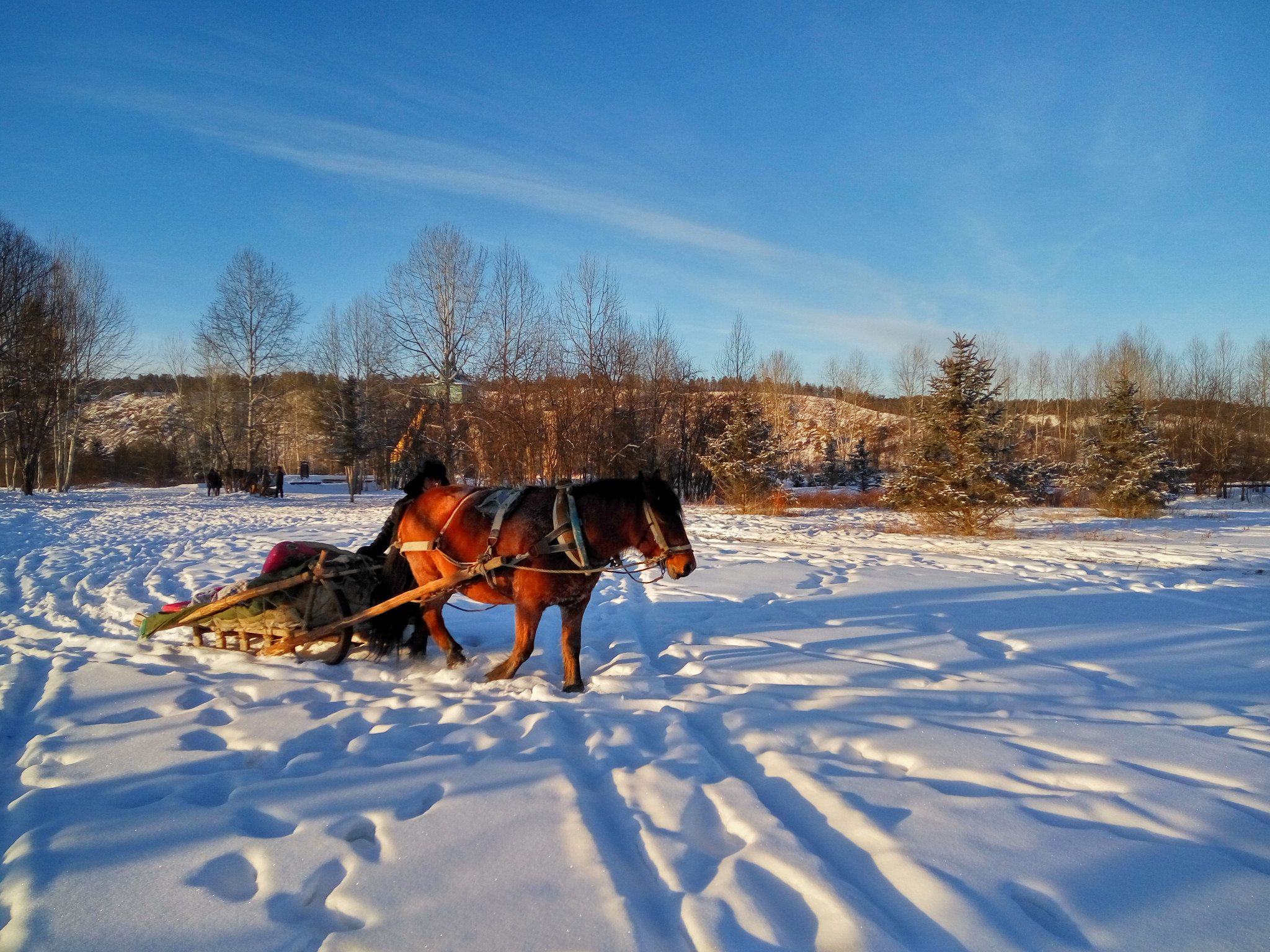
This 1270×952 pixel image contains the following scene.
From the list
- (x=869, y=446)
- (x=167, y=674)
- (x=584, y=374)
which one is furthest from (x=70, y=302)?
(x=869, y=446)

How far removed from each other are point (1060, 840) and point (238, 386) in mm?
47993

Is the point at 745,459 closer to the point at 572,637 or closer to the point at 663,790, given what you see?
the point at 572,637

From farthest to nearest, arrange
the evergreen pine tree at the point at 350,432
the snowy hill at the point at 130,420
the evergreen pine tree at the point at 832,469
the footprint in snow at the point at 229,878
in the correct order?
1. the snowy hill at the point at 130,420
2. the evergreen pine tree at the point at 832,469
3. the evergreen pine tree at the point at 350,432
4. the footprint in snow at the point at 229,878

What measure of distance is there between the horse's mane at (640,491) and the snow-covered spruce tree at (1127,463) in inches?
922

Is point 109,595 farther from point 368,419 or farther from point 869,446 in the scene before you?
point 869,446

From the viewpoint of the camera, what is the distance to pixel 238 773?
310 centimetres

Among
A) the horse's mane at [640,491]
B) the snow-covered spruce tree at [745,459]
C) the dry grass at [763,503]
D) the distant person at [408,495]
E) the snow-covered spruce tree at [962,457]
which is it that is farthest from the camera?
the snow-covered spruce tree at [745,459]

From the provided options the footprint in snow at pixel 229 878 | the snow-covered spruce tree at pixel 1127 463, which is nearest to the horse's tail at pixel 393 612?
the footprint in snow at pixel 229 878

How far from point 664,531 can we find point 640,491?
0.34 m

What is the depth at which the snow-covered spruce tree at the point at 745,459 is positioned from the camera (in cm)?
2484

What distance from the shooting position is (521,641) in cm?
467

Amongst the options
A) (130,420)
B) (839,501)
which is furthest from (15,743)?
(130,420)

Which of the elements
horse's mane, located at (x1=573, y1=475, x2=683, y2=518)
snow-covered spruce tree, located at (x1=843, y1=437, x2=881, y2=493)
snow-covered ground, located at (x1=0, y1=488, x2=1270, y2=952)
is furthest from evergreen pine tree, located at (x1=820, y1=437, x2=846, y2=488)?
horse's mane, located at (x1=573, y1=475, x2=683, y2=518)

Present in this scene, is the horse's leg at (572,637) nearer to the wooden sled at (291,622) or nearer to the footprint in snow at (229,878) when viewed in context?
the wooden sled at (291,622)
